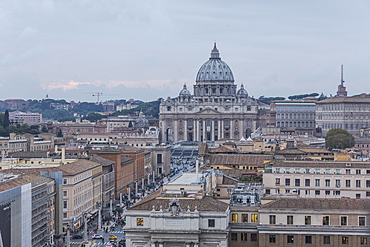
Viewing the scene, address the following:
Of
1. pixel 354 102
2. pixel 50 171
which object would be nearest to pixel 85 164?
pixel 50 171

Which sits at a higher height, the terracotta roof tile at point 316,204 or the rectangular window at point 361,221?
the terracotta roof tile at point 316,204

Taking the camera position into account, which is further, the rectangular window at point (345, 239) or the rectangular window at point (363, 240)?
the rectangular window at point (345, 239)

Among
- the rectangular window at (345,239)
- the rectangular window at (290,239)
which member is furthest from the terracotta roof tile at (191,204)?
the rectangular window at (345,239)

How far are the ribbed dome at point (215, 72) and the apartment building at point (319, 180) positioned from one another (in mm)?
115771

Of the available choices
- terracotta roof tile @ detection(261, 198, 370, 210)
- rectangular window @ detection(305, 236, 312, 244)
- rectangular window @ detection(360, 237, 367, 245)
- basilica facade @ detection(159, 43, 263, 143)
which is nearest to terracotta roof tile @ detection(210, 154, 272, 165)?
terracotta roof tile @ detection(261, 198, 370, 210)

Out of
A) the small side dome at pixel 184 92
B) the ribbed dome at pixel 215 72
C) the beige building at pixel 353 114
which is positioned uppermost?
the ribbed dome at pixel 215 72

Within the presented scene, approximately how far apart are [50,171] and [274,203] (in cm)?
1711

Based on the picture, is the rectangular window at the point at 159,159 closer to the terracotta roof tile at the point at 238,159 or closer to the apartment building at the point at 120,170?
the apartment building at the point at 120,170

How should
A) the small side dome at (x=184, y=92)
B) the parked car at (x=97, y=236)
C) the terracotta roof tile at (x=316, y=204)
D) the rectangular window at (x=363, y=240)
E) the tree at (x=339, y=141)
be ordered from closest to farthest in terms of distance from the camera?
1. the rectangular window at (x=363, y=240)
2. the terracotta roof tile at (x=316, y=204)
3. the parked car at (x=97, y=236)
4. the tree at (x=339, y=141)
5. the small side dome at (x=184, y=92)

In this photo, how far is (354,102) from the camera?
96000 mm

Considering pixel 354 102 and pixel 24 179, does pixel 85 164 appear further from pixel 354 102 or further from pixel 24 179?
pixel 354 102

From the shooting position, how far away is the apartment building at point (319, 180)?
32469 mm

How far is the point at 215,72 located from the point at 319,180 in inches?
4621

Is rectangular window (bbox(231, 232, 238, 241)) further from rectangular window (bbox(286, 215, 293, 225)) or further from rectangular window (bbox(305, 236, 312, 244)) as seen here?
rectangular window (bbox(305, 236, 312, 244))
